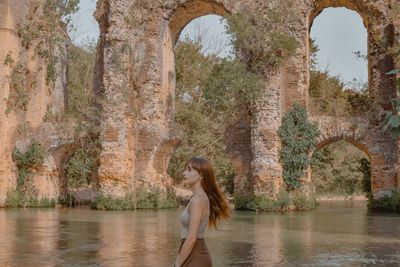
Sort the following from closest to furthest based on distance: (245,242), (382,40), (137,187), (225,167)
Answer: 1. (245,242)
2. (382,40)
3. (137,187)
4. (225,167)

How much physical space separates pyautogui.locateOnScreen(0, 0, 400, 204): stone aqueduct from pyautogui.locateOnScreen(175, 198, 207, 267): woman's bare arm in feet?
57.6

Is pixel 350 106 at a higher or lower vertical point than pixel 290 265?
higher

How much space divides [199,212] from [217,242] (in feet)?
25.7

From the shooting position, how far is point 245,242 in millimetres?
11414

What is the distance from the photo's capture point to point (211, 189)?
156 inches

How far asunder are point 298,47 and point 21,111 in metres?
12.0

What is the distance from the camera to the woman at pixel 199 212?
12.5 feet

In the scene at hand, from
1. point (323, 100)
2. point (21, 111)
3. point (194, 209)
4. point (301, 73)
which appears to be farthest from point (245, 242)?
point (21, 111)

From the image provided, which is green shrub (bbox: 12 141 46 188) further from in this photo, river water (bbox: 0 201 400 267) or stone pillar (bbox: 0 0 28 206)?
river water (bbox: 0 201 400 267)

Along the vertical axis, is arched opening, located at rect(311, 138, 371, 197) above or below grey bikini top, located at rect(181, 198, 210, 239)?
above

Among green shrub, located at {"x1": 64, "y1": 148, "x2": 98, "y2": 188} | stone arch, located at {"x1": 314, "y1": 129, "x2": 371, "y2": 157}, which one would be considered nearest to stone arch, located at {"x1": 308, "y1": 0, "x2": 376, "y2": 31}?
stone arch, located at {"x1": 314, "y1": 129, "x2": 371, "y2": 157}

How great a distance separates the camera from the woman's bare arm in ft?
12.4

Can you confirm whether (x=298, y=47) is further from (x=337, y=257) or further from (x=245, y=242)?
(x=337, y=257)

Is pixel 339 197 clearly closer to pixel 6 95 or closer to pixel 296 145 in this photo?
pixel 296 145
